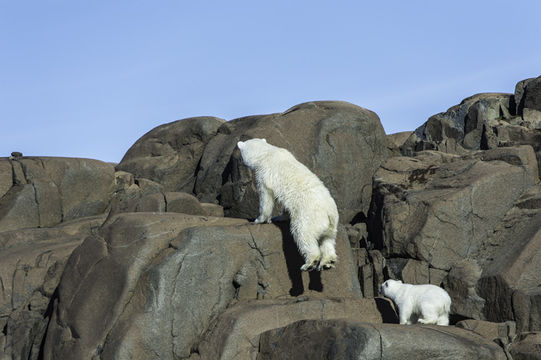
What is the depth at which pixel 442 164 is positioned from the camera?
715 inches

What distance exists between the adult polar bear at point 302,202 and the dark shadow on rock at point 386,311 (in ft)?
5.65

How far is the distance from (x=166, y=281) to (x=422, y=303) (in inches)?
166

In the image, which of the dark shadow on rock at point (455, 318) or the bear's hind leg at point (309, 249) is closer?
the bear's hind leg at point (309, 249)

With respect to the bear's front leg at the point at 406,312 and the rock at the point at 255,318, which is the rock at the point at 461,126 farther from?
the rock at the point at 255,318

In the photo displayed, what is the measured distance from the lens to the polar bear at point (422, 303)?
1174 cm

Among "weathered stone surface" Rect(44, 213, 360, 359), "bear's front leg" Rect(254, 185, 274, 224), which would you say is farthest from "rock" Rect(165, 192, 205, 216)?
"bear's front leg" Rect(254, 185, 274, 224)

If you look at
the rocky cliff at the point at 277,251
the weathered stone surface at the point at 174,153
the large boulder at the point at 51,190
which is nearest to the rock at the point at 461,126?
the rocky cliff at the point at 277,251

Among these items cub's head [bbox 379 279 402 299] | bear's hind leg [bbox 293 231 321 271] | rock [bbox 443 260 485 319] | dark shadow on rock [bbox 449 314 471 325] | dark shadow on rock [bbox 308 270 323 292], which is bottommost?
dark shadow on rock [bbox 449 314 471 325]

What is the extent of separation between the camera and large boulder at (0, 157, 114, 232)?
20078 mm

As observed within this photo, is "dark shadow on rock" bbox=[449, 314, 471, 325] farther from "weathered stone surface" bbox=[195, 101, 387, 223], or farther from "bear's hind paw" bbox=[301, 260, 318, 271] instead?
"weathered stone surface" bbox=[195, 101, 387, 223]

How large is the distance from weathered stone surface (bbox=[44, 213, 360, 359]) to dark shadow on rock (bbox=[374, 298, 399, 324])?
55 centimetres

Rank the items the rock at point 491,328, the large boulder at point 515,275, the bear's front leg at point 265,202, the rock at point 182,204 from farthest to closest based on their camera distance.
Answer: the rock at point 182,204
the large boulder at point 515,275
the bear's front leg at point 265,202
the rock at point 491,328

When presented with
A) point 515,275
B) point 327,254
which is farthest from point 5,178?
point 515,275

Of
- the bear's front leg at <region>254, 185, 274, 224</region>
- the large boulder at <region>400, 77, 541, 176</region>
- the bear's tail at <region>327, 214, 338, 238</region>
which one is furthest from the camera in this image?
the large boulder at <region>400, 77, 541, 176</region>
